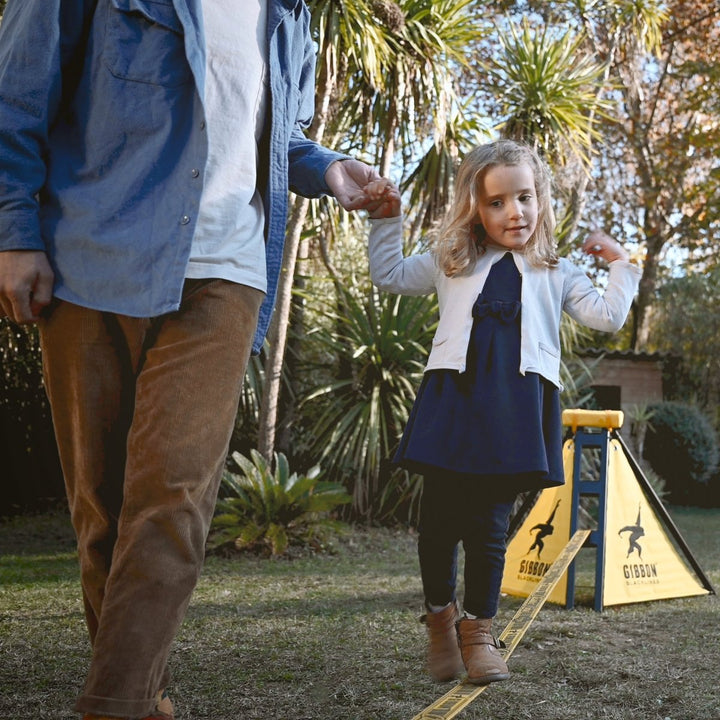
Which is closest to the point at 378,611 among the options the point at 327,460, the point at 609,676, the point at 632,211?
the point at 609,676

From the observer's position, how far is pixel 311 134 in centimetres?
749

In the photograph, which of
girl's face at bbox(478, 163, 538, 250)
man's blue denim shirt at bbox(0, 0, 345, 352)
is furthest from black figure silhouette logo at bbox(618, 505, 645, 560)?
man's blue denim shirt at bbox(0, 0, 345, 352)

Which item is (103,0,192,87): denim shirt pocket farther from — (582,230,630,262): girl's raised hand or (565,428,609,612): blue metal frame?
(565,428,609,612): blue metal frame

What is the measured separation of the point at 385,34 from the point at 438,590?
6.70 meters

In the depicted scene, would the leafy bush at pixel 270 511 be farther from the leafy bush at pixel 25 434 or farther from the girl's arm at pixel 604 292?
the girl's arm at pixel 604 292

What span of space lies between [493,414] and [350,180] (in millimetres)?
848

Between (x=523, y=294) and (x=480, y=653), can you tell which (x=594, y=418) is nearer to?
(x=523, y=294)

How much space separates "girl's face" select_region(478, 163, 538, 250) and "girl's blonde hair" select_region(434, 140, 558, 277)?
0.03 metres

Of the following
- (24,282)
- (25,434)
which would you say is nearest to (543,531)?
(24,282)

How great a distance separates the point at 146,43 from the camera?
184cm

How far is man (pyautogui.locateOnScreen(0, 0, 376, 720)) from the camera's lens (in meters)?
1.67

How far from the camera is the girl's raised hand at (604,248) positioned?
9.55 feet

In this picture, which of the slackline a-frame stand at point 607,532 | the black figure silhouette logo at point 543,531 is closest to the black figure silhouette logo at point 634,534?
the slackline a-frame stand at point 607,532

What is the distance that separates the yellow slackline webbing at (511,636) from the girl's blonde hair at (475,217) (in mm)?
1134
